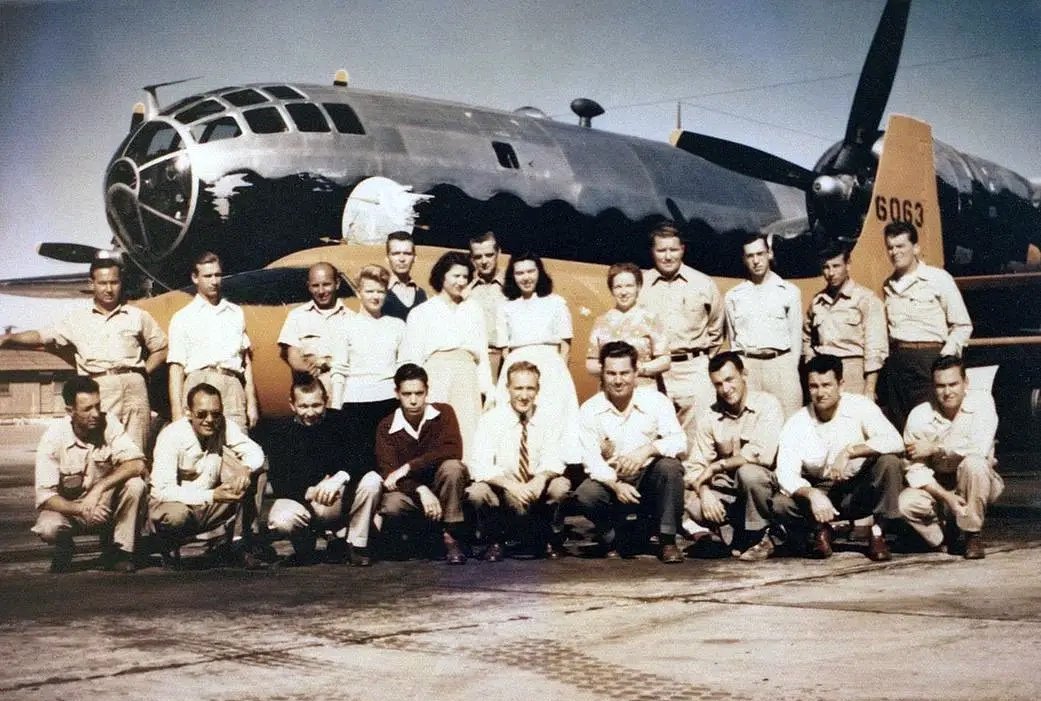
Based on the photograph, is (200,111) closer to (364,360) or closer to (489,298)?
(489,298)

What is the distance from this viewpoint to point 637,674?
4.27 meters

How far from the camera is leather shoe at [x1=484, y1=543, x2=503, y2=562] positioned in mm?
7438

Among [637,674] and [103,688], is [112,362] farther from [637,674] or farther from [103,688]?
[637,674]

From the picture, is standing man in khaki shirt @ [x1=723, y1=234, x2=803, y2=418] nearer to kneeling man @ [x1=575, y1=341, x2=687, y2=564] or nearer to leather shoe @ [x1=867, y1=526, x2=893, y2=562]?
kneeling man @ [x1=575, y1=341, x2=687, y2=564]

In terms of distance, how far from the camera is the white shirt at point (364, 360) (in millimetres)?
8102

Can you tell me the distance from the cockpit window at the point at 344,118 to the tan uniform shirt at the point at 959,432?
692 cm

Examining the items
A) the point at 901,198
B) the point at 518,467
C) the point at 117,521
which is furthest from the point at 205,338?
the point at 901,198

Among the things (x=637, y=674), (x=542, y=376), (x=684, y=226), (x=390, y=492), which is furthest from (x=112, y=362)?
(x=684, y=226)

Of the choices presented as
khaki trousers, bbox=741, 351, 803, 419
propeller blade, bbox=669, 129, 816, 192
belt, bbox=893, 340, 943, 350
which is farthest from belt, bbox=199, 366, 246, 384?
propeller blade, bbox=669, 129, 816, 192

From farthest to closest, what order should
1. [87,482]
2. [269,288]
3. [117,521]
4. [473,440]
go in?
[269,288] → [473,440] → [87,482] → [117,521]

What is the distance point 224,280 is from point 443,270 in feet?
9.05

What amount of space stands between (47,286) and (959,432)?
51.5 ft

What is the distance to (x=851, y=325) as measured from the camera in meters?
8.91

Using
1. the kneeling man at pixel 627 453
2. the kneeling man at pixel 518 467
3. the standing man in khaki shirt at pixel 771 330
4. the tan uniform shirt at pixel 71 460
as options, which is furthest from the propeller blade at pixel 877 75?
the tan uniform shirt at pixel 71 460
